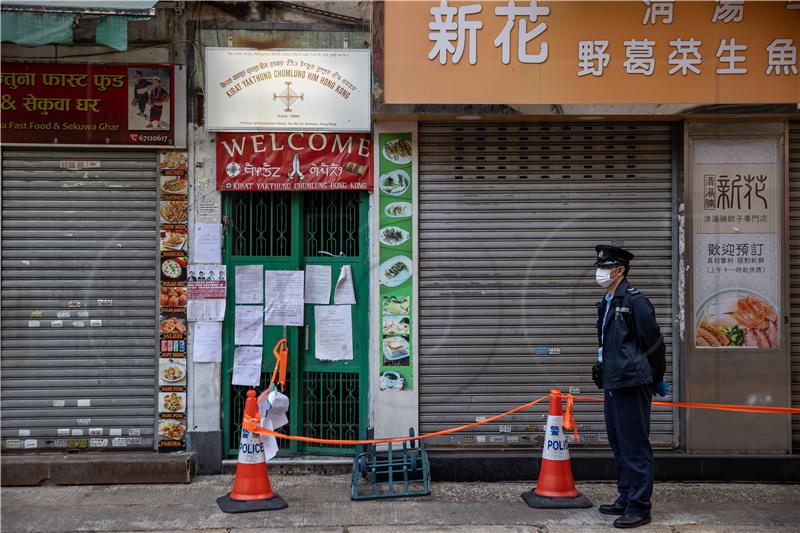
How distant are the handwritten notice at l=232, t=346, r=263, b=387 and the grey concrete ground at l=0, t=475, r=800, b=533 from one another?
0.98m

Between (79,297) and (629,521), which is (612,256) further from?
(79,297)

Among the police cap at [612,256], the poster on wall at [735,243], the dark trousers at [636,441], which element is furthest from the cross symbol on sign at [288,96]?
the dark trousers at [636,441]

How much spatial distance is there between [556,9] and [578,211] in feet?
6.41

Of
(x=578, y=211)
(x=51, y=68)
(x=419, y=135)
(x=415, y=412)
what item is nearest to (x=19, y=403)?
(x=51, y=68)

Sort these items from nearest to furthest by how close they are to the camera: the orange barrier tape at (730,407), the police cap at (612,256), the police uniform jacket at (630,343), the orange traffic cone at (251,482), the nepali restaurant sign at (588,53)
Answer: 1. the police uniform jacket at (630,343)
2. the police cap at (612,256)
3. the orange traffic cone at (251,482)
4. the orange barrier tape at (730,407)
5. the nepali restaurant sign at (588,53)

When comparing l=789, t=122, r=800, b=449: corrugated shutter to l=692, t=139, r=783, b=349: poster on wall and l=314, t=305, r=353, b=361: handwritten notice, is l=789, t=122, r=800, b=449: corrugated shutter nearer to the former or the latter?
l=692, t=139, r=783, b=349: poster on wall

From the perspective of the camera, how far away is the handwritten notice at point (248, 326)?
817cm

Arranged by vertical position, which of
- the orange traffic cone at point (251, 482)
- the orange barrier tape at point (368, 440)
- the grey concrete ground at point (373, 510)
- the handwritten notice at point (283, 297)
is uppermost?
the handwritten notice at point (283, 297)

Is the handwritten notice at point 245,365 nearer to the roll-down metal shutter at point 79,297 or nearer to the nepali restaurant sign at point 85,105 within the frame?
the roll-down metal shutter at point 79,297

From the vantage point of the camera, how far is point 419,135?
8.16m

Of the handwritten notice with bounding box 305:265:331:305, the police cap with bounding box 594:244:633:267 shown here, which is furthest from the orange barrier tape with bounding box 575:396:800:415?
the handwritten notice with bounding box 305:265:331:305

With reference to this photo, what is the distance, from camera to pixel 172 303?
810 centimetres

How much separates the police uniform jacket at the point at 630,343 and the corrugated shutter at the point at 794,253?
7.70ft

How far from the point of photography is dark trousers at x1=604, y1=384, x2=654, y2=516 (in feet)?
21.6
